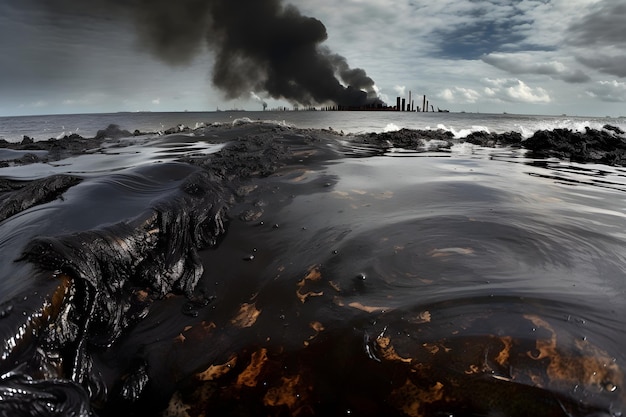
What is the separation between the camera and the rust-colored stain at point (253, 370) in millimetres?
1985

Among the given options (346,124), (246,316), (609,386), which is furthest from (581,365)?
(346,124)

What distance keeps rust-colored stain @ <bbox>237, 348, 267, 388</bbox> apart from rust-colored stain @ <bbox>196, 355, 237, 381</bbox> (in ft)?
0.32

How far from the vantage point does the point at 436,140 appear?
14.3m

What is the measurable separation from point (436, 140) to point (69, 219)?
45.1ft

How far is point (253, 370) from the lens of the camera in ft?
6.73

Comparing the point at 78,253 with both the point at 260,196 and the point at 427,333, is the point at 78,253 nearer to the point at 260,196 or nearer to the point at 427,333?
the point at 427,333

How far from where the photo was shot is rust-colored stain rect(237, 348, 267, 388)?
1985 mm

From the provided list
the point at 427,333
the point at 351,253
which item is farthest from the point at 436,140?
the point at 427,333

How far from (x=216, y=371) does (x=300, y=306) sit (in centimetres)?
72

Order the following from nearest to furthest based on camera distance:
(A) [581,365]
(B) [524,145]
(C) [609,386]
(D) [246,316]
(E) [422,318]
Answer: (C) [609,386] → (A) [581,365] → (E) [422,318] → (D) [246,316] → (B) [524,145]

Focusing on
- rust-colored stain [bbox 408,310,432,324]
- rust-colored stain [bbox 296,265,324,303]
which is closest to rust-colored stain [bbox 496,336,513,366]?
rust-colored stain [bbox 408,310,432,324]

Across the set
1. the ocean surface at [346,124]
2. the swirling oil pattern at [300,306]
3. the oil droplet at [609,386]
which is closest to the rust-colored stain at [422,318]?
the swirling oil pattern at [300,306]

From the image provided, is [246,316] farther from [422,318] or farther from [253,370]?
[422,318]

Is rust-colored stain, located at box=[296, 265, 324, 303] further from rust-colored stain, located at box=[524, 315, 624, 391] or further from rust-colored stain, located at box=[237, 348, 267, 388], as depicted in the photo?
rust-colored stain, located at box=[524, 315, 624, 391]
